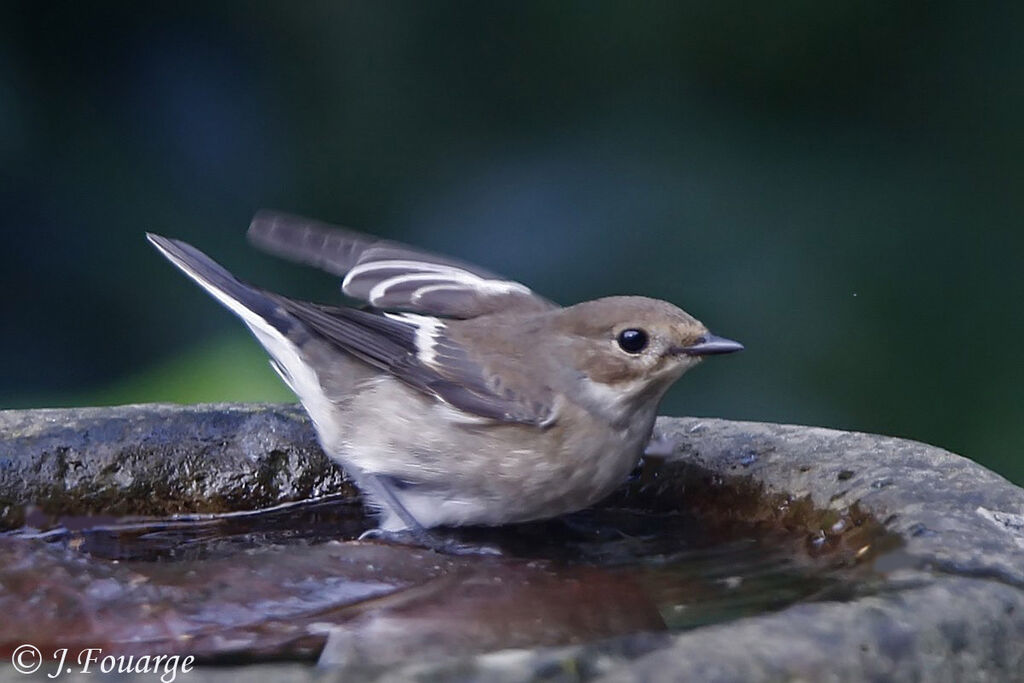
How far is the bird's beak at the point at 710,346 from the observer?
317 cm

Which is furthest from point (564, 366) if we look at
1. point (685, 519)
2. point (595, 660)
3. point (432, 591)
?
point (595, 660)

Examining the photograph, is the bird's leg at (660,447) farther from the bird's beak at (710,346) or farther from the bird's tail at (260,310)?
the bird's tail at (260,310)

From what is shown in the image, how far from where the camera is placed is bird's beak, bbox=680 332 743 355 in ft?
10.4

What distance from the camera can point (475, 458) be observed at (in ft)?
11.0

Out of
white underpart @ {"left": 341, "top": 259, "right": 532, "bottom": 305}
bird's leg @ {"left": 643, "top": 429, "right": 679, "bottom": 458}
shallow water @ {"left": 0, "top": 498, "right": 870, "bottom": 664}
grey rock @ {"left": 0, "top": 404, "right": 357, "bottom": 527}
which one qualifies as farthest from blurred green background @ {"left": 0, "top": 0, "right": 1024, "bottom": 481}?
shallow water @ {"left": 0, "top": 498, "right": 870, "bottom": 664}

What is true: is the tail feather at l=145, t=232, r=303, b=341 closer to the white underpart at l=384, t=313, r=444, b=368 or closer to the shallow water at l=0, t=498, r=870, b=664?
the white underpart at l=384, t=313, r=444, b=368

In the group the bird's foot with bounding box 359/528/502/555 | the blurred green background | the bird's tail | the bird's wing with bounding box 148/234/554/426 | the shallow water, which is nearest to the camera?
the shallow water

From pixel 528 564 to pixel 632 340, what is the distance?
713 millimetres

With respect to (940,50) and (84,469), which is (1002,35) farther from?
(84,469)

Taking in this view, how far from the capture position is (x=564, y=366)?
344 cm

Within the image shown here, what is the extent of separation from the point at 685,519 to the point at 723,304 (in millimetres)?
1952

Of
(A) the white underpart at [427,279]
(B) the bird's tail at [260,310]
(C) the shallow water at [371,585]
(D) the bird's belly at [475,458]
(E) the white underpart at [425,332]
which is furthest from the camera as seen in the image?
(A) the white underpart at [427,279]

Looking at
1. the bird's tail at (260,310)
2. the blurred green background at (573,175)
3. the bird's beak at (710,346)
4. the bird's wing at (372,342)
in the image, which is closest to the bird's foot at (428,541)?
the bird's wing at (372,342)

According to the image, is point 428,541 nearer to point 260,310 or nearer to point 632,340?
point 632,340
